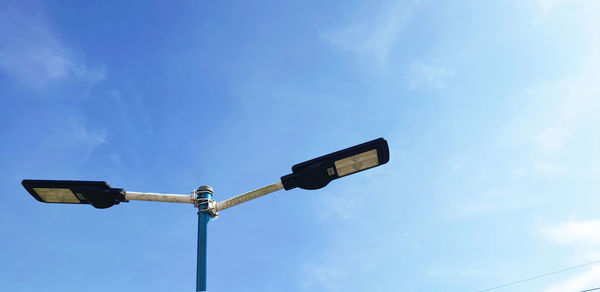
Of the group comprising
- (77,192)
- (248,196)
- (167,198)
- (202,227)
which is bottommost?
(202,227)

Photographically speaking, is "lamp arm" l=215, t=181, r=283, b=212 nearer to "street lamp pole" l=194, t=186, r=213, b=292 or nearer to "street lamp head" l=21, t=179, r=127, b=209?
"street lamp pole" l=194, t=186, r=213, b=292

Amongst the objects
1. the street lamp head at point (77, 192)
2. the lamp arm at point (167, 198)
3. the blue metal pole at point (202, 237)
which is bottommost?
the blue metal pole at point (202, 237)

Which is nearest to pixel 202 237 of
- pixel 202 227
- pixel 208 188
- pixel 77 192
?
pixel 202 227

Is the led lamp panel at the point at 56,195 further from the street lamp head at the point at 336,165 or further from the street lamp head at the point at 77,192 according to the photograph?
the street lamp head at the point at 336,165

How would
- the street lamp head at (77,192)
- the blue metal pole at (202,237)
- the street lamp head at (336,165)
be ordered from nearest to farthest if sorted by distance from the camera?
the blue metal pole at (202,237), the street lamp head at (336,165), the street lamp head at (77,192)

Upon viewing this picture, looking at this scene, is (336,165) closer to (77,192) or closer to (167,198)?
(167,198)

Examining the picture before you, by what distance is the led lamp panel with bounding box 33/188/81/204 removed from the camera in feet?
19.1

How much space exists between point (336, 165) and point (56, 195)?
3.60m

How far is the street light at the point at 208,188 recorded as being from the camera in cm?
539

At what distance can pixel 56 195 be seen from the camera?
5.93 meters

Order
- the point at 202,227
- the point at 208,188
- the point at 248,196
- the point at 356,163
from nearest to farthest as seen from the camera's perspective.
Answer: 1. the point at 356,163
2. the point at 202,227
3. the point at 248,196
4. the point at 208,188

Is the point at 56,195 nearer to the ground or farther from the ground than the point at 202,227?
farther from the ground

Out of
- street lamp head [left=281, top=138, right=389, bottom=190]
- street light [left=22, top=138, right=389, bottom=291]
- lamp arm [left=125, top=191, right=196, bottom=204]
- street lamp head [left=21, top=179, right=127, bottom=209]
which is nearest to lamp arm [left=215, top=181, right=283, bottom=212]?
street light [left=22, top=138, right=389, bottom=291]

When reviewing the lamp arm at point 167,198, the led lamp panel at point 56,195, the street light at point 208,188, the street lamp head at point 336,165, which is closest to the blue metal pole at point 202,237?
the street light at point 208,188
